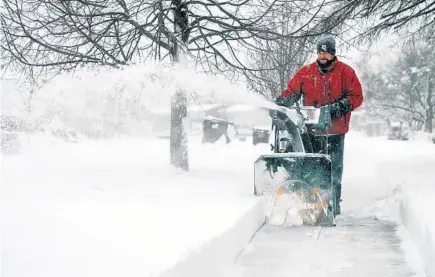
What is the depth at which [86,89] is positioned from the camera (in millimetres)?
11086

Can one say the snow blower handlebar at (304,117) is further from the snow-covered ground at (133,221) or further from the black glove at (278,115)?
the snow-covered ground at (133,221)

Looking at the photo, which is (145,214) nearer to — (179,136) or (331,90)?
(331,90)

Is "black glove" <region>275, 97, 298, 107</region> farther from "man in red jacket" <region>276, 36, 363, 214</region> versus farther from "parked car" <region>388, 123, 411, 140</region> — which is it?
"parked car" <region>388, 123, 411, 140</region>

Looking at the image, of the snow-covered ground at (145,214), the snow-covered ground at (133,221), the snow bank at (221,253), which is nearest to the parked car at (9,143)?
the snow-covered ground at (145,214)

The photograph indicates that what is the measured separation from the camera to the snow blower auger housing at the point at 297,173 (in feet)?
20.7

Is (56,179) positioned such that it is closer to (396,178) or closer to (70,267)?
(70,267)

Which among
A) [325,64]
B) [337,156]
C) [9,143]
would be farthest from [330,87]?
[9,143]

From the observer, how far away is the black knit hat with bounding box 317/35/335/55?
6805 millimetres

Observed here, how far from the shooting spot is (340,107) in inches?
270

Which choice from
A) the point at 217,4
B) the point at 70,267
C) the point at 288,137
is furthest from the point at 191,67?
the point at 70,267

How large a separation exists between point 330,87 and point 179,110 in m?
4.50

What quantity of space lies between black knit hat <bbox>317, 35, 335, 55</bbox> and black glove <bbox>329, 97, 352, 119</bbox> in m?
0.61

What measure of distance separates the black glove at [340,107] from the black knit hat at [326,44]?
1.99ft

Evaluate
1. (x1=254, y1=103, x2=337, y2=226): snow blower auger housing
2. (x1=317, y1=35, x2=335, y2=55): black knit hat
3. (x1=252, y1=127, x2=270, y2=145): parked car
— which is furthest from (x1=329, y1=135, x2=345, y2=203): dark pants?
(x1=252, y1=127, x2=270, y2=145): parked car
